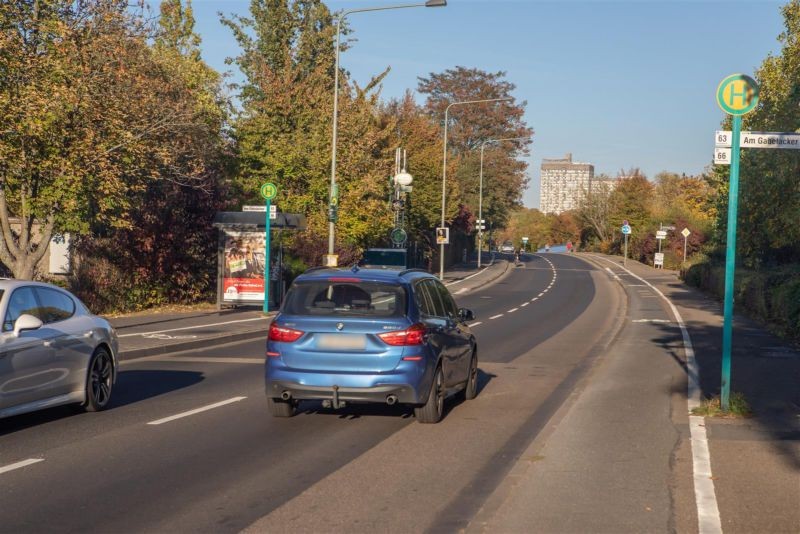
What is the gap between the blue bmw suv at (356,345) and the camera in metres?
9.84

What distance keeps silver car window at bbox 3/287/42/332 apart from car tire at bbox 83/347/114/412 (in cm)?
104

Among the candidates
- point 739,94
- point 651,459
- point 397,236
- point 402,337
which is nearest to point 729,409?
point 651,459

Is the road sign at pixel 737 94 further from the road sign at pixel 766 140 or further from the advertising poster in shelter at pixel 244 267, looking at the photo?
the advertising poster in shelter at pixel 244 267

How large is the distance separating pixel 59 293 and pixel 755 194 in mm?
28526

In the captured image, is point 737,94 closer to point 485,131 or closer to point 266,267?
point 266,267

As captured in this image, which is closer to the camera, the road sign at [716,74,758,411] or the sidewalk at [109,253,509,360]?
the road sign at [716,74,758,411]

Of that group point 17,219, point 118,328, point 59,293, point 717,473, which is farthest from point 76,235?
point 717,473

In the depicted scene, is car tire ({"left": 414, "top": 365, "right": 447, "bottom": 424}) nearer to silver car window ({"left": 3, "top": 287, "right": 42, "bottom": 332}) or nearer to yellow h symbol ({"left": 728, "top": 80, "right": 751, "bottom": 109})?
silver car window ({"left": 3, "top": 287, "right": 42, "bottom": 332})

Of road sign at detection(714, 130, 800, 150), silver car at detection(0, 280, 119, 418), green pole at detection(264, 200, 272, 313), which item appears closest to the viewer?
silver car at detection(0, 280, 119, 418)

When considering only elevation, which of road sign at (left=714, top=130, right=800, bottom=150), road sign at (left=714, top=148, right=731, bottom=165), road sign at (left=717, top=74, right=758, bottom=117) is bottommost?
road sign at (left=714, top=148, right=731, bottom=165)

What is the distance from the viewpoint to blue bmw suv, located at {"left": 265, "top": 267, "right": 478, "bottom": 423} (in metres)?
9.84

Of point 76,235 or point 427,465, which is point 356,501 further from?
point 76,235

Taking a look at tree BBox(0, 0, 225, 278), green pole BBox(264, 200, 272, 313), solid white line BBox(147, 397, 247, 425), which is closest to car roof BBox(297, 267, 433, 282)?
solid white line BBox(147, 397, 247, 425)

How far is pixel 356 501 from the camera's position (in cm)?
696
